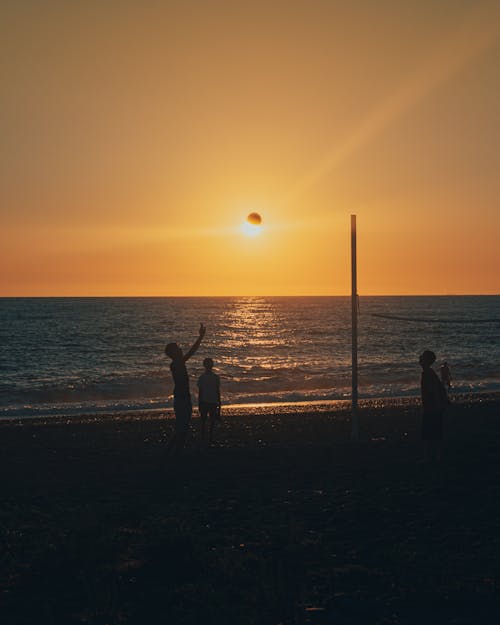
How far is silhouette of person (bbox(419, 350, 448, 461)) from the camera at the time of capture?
36.1 feet

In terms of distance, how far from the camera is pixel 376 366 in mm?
40125

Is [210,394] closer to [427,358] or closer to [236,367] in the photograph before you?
[427,358]

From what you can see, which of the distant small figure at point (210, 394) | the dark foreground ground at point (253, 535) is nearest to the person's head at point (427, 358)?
the dark foreground ground at point (253, 535)

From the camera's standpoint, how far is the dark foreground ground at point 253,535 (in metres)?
5.55

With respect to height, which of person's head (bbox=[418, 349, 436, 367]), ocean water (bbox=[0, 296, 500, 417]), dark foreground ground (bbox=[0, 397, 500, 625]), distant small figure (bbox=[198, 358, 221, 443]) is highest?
person's head (bbox=[418, 349, 436, 367])

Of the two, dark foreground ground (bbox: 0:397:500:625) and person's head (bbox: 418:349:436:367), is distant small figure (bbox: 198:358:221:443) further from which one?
person's head (bbox: 418:349:436:367)

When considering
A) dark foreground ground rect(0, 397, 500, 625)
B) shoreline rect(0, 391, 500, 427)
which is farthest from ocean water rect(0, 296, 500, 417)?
dark foreground ground rect(0, 397, 500, 625)

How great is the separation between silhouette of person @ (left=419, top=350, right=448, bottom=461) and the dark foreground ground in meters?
0.40

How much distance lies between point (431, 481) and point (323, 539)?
314 centimetres

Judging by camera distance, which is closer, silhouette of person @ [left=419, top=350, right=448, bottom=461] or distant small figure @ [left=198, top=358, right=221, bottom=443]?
silhouette of person @ [left=419, top=350, right=448, bottom=461]

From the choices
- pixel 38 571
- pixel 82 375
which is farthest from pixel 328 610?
pixel 82 375

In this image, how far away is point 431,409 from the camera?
36.5ft

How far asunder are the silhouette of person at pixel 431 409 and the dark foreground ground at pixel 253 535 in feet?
1.32

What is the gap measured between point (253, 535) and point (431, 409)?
16.1 ft
